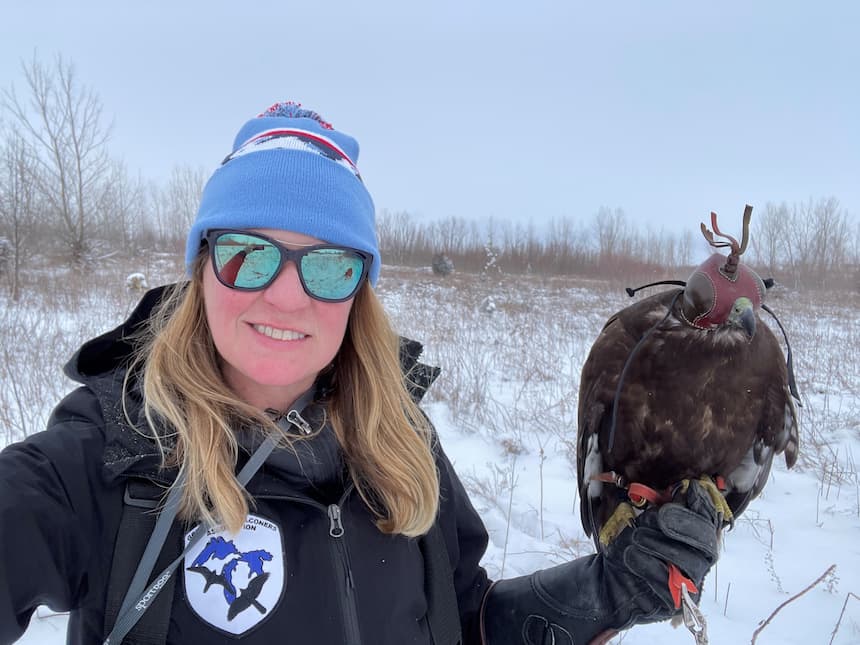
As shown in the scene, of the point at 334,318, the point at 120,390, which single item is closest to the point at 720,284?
the point at 334,318

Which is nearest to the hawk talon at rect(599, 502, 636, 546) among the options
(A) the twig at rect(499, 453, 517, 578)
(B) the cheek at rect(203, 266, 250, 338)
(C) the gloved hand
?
(C) the gloved hand

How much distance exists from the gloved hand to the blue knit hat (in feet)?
3.34

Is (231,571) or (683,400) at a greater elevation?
(683,400)

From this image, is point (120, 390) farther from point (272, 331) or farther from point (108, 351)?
point (272, 331)

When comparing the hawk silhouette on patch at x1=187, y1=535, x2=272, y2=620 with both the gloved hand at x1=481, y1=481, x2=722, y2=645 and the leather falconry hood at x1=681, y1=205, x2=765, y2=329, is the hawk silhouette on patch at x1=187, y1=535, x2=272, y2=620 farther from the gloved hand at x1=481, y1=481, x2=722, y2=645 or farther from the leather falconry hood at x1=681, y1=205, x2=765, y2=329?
the leather falconry hood at x1=681, y1=205, x2=765, y2=329

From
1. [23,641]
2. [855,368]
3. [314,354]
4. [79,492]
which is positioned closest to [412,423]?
[314,354]

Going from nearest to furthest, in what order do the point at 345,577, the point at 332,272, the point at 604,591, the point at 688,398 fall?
the point at 345,577
the point at 332,272
the point at 604,591
the point at 688,398

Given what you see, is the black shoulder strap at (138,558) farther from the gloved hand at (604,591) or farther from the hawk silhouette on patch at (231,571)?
the gloved hand at (604,591)

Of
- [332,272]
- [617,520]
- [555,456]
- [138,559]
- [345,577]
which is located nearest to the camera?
[138,559]

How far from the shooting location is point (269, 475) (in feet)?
3.64

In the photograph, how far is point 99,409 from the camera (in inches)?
40.3

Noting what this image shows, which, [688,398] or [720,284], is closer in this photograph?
Result: [720,284]

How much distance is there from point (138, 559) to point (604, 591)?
120 cm

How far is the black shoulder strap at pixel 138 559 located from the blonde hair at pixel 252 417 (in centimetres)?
6
